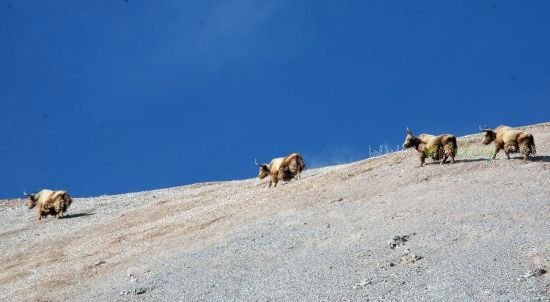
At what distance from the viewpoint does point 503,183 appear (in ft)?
60.0

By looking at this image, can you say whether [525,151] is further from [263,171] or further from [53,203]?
[53,203]

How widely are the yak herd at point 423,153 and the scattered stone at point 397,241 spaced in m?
7.92

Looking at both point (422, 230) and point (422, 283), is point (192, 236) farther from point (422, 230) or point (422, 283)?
point (422, 283)

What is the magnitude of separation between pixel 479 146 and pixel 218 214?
1025 cm

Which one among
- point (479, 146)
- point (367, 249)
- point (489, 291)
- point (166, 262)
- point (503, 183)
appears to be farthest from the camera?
point (479, 146)

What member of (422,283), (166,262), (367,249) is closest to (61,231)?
(166,262)

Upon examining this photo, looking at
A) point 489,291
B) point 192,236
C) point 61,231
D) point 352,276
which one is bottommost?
point 489,291

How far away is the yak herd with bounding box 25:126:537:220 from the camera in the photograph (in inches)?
827

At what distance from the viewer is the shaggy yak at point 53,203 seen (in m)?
31.0

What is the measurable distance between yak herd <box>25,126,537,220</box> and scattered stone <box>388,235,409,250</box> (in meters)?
7.92

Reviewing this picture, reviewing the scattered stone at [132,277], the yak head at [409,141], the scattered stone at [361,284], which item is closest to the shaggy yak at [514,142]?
the yak head at [409,141]

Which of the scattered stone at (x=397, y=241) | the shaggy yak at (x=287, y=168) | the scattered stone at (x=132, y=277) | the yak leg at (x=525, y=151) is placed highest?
Result: the shaggy yak at (x=287, y=168)

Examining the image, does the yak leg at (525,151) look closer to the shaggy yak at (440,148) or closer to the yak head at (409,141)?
the shaggy yak at (440,148)

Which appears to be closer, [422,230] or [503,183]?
[422,230]
